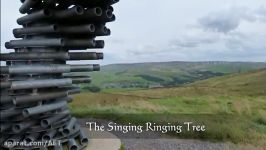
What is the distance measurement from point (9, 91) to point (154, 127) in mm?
7641

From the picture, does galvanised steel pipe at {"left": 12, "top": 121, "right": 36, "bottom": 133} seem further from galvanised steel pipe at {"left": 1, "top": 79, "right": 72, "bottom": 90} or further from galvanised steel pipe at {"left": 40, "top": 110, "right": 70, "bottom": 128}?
galvanised steel pipe at {"left": 1, "top": 79, "right": 72, "bottom": 90}

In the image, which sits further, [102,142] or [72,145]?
[102,142]

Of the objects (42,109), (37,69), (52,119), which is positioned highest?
(37,69)

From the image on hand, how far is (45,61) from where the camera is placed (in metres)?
11.1

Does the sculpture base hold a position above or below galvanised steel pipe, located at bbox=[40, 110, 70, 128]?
below

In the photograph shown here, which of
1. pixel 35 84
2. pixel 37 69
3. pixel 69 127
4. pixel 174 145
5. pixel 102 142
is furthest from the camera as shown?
pixel 174 145

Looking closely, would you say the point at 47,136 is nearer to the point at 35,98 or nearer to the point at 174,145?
the point at 35,98

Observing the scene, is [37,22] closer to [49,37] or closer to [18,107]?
[49,37]

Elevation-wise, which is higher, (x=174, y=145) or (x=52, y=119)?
(x=52, y=119)

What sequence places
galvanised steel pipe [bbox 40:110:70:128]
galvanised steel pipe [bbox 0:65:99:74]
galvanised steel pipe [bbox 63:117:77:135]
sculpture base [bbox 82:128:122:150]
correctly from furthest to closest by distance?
1. sculpture base [bbox 82:128:122:150]
2. galvanised steel pipe [bbox 63:117:77:135]
3. galvanised steel pipe [bbox 40:110:70:128]
4. galvanised steel pipe [bbox 0:65:99:74]

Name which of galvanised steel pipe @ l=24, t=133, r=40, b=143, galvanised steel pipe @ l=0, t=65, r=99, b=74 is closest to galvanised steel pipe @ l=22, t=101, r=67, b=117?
galvanised steel pipe @ l=24, t=133, r=40, b=143

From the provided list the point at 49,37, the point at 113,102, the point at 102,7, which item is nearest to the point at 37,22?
the point at 49,37

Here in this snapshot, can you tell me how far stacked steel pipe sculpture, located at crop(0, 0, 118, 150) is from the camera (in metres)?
10.6

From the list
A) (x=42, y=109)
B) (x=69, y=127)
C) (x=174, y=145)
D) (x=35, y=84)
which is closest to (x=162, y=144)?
(x=174, y=145)
